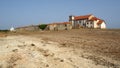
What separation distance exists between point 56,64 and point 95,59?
312cm

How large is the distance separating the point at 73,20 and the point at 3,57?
68.9 m

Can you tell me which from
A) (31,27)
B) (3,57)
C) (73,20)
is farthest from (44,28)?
(3,57)

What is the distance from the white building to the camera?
256 feet

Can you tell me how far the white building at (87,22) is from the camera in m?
78.0

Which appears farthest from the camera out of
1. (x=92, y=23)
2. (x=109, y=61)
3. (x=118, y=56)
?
(x=92, y=23)

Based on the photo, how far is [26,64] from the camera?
14.8 metres

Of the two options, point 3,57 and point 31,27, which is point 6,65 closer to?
point 3,57

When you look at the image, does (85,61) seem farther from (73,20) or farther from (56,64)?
(73,20)

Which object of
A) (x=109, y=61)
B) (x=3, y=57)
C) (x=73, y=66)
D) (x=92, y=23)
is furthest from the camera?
(x=92, y=23)

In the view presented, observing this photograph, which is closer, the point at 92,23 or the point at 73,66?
the point at 73,66

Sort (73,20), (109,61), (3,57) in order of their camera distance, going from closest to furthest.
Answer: (109,61) → (3,57) → (73,20)

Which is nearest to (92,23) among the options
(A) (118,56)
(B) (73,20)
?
(B) (73,20)

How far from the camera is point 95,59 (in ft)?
50.4

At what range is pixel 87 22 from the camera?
80.1 meters
